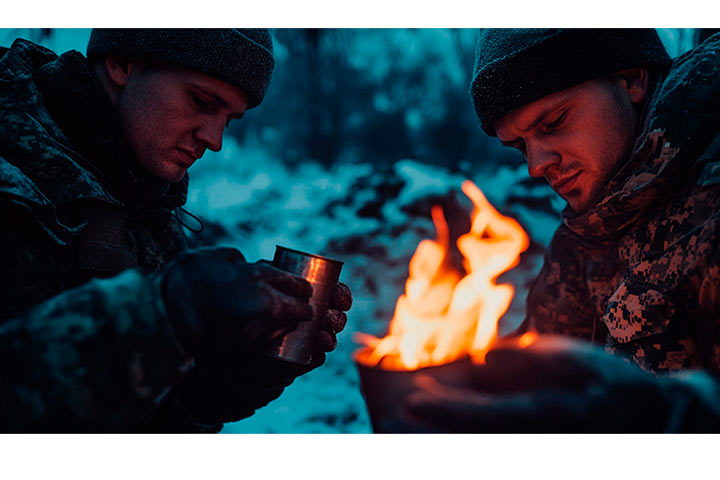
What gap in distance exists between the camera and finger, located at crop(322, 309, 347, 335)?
5.13 ft

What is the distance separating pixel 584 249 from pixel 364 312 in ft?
6.22

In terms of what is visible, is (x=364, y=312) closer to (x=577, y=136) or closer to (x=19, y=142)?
(x=577, y=136)

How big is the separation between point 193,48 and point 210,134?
295 millimetres

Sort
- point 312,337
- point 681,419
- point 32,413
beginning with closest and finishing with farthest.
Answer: point 681,419 → point 32,413 → point 312,337

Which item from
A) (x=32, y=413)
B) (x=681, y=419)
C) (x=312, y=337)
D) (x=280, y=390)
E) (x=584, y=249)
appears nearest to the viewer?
(x=681, y=419)

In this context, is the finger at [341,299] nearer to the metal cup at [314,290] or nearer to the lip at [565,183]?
the metal cup at [314,290]

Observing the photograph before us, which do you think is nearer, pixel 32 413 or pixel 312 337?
pixel 32 413

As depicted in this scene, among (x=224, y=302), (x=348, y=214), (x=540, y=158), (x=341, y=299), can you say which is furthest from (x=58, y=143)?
(x=348, y=214)

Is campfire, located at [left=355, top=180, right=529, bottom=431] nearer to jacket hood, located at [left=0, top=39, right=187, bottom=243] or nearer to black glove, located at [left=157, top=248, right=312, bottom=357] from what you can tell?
black glove, located at [left=157, top=248, right=312, bottom=357]

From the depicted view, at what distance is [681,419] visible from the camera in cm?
68

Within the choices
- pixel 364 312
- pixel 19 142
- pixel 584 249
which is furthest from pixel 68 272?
pixel 364 312

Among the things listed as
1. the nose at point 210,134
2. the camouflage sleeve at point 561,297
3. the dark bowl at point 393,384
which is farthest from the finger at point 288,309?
the camouflage sleeve at point 561,297

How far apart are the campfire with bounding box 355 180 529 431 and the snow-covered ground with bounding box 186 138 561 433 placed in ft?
5.77

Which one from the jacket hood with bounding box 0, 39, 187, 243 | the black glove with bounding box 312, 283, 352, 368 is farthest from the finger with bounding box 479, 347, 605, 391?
the jacket hood with bounding box 0, 39, 187, 243
